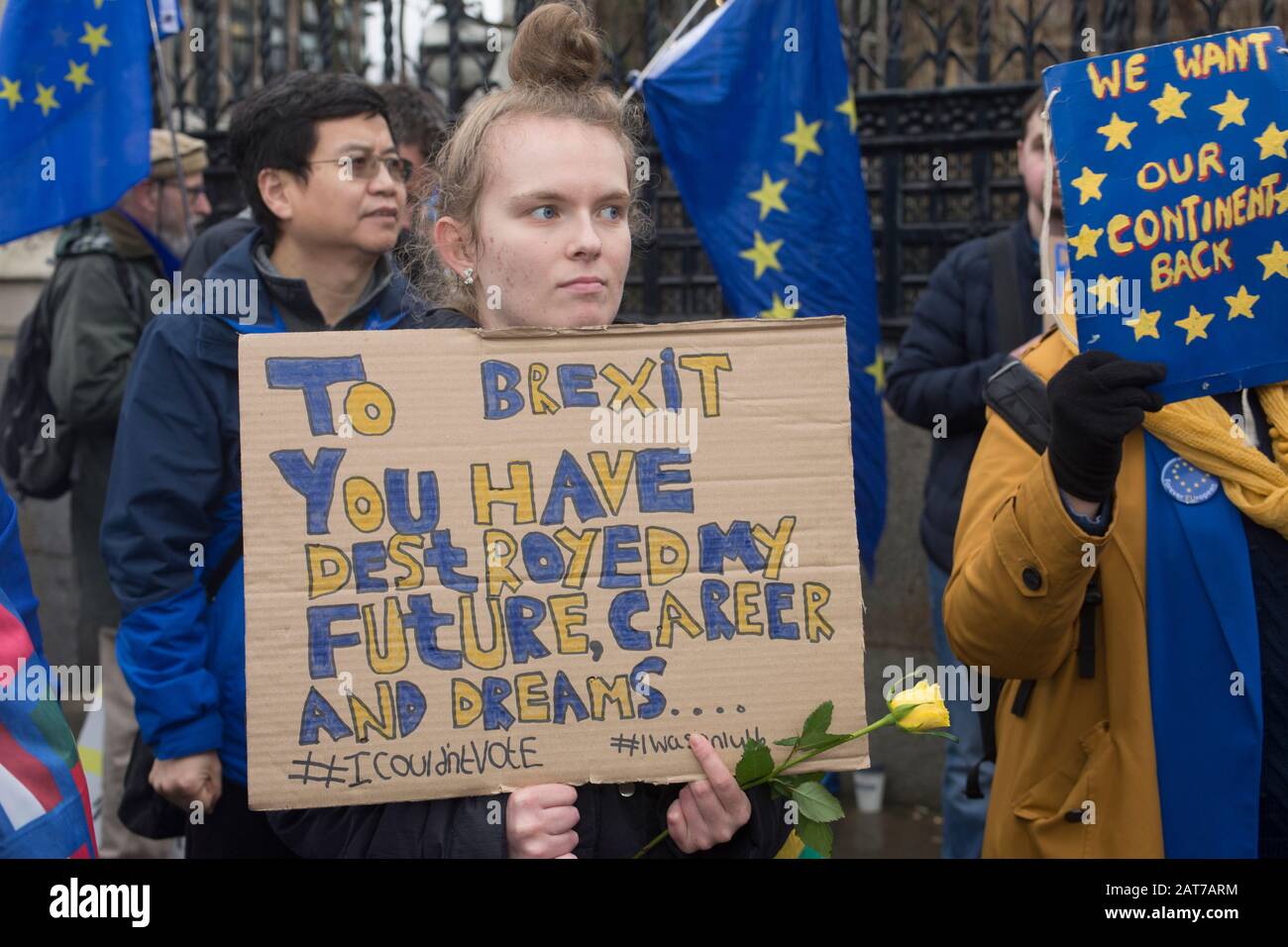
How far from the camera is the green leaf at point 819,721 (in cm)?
A: 199

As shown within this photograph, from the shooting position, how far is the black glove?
7.36ft

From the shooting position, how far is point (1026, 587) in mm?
2381

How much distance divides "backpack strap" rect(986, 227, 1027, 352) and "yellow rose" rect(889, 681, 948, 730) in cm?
239

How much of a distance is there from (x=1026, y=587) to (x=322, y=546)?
3.76 ft

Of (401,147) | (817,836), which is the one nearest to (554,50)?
(817,836)

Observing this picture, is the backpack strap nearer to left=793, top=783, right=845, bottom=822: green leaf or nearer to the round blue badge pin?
the round blue badge pin

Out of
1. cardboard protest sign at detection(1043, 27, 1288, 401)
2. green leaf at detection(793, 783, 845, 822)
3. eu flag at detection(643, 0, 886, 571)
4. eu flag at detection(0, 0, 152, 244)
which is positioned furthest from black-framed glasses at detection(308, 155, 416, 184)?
green leaf at detection(793, 783, 845, 822)

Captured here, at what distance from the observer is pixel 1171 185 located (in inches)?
94.3

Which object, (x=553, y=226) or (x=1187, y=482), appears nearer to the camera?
(x=553, y=226)

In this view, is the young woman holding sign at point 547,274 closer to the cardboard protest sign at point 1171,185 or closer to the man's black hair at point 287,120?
the cardboard protest sign at point 1171,185

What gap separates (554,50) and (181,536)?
1311 millimetres

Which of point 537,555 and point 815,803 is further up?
point 537,555

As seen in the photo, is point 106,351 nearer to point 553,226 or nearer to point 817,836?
point 553,226
